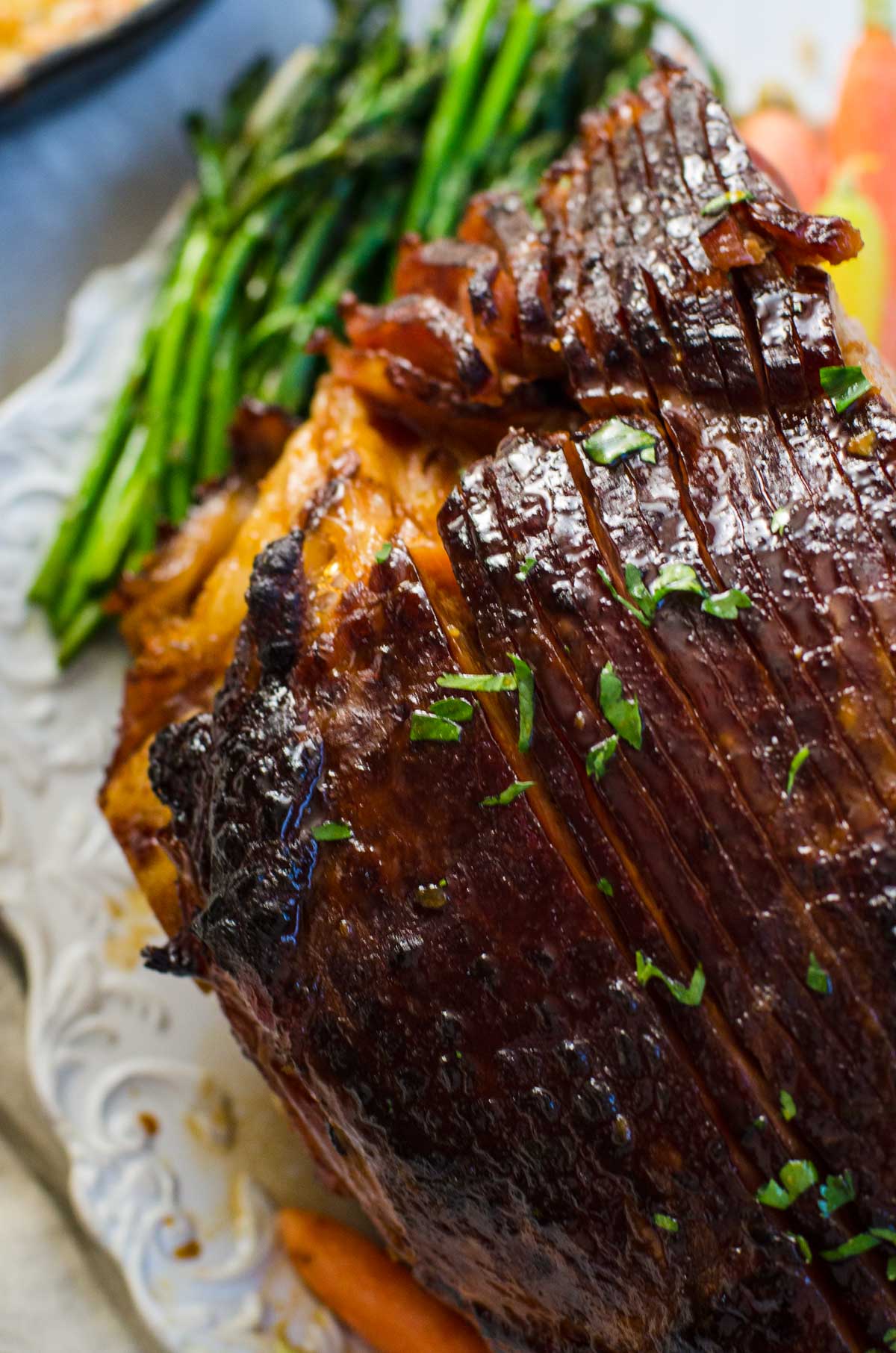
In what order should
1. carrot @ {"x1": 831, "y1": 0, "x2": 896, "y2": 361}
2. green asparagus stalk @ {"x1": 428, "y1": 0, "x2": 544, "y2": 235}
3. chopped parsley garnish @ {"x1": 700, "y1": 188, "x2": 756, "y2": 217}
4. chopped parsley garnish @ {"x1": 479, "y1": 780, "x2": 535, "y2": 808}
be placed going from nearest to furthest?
chopped parsley garnish @ {"x1": 479, "y1": 780, "x2": 535, "y2": 808}, chopped parsley garnish @ {"x1": 700, "y1": 188, "x2": 756, "y2": 217}, green asparagus stalk @ {"x1": 428, "y1": 0, "x2": 544, "y2": 235}, carrot @ {"x1": 831, "y1": 0, "x2": 896, "y2": 361}

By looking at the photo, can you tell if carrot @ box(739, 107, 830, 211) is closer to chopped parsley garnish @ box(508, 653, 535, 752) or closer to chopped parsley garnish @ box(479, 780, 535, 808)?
chopped parsley garnish @ box(508, 653, 535, 752)

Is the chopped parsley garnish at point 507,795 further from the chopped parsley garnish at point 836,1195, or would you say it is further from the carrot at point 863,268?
the carrot at point 863,268

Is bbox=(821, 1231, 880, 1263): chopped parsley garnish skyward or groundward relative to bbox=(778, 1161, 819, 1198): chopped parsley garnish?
groundward

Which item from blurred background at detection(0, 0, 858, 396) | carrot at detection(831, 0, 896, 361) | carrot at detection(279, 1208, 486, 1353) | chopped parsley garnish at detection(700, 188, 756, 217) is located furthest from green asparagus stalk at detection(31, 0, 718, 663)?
carrot at detection(279, 1208, 486, 1353)

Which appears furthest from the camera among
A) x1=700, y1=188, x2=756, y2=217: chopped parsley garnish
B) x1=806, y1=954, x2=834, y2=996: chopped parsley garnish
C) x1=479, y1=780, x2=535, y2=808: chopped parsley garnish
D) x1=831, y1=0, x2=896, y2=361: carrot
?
x1=831, y1=0, x2=896, y2=361: carrot

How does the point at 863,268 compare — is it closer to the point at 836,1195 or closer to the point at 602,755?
the point at 602,755

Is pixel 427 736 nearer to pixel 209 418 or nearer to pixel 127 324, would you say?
pixel 209 418

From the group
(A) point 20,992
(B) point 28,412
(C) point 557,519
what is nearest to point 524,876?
(C) point 557,519

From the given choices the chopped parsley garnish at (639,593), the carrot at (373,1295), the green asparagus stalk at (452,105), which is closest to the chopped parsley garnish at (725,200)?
the chopped parsley garnish at (639,593)
